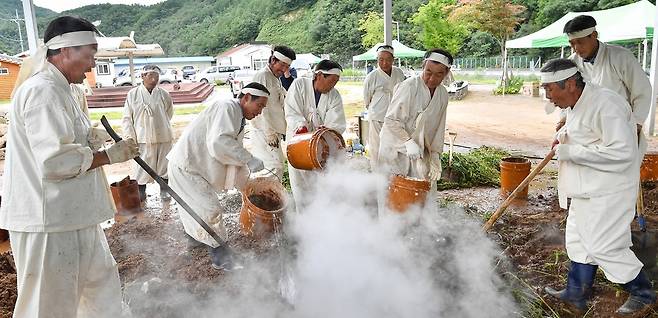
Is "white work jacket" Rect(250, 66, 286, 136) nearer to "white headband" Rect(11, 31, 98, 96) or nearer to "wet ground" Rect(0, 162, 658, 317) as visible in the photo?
"wet ground" Rect(0, 162, 658, 317)

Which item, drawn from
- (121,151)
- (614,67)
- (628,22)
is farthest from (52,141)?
(628,22)

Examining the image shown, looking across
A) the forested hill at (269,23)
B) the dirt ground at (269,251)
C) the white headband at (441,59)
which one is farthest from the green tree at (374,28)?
the white headband at (441,59)

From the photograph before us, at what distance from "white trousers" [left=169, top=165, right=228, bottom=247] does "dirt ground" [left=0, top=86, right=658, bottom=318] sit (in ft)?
1.20

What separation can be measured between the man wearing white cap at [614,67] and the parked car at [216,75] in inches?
1350

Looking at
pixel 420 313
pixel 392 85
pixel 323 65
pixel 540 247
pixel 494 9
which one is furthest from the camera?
pixel 494 9

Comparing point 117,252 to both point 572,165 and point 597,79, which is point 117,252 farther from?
point 597,79

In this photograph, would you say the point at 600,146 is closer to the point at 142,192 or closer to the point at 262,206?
the point at 262,206

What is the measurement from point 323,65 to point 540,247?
2.83 metres

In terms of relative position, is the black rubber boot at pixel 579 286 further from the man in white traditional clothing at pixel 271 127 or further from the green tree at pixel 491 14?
the green tree at pixel 491 14

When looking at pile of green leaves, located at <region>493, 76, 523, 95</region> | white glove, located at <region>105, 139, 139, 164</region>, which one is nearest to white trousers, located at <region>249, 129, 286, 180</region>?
white glove, located at <region>105, 139, 139, 164</region>

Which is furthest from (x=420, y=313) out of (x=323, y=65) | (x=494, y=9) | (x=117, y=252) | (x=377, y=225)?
(x=494, y=9)

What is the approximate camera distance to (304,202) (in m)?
5.07

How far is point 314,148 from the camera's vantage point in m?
4.10

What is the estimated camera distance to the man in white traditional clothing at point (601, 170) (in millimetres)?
2889
